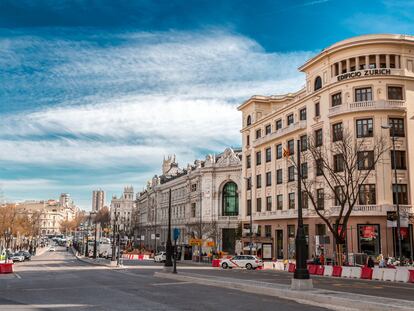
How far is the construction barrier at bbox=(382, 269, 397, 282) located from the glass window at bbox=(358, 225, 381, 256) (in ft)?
44.8

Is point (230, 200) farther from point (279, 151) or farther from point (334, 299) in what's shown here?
point (334, 299)

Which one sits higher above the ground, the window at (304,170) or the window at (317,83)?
the window at (317,83)

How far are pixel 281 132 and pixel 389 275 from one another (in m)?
30.5

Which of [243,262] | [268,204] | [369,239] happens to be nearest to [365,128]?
[369,239]

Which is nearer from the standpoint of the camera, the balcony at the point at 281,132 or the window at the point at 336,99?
the window at the point at 336,99

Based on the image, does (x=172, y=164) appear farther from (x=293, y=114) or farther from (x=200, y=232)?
(x=293, y=114)

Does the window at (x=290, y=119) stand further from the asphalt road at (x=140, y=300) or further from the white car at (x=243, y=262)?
the asphalt road at (x=140, y=300)

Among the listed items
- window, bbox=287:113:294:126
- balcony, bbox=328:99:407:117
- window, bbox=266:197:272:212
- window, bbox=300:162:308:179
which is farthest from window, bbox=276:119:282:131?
balcony, bbox=328:99:407:117

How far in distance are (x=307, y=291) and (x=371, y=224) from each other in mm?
29822

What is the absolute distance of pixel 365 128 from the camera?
4922cm

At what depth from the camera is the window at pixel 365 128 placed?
161 feet

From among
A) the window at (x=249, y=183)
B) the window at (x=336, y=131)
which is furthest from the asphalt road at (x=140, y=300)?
the window at (x=249, y=183)

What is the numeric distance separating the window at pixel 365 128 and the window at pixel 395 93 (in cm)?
334

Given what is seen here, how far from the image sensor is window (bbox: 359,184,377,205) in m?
47.9
